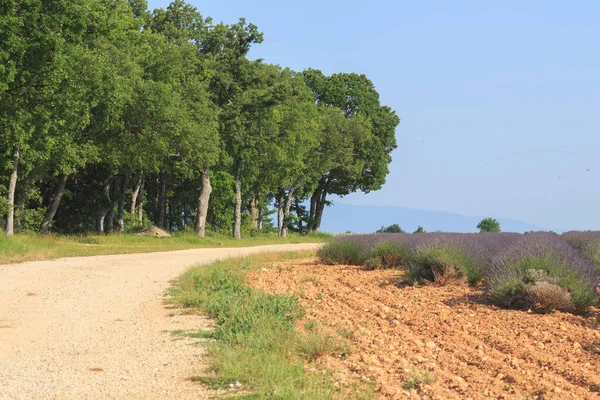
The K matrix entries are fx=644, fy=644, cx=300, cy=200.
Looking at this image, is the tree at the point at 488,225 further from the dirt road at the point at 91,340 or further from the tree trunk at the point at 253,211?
the dirt road at the point at 91,340

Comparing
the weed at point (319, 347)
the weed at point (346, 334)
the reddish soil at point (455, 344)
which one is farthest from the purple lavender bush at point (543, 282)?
the weed at point (319, 347)

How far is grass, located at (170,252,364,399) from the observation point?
6.33 m

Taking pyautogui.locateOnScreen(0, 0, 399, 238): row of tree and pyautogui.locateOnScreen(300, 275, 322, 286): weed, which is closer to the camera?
pyautogui.locateOnScreen(300, 275, 322, 286): weed

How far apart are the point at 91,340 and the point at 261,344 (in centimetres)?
251

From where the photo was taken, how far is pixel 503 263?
41.8 ft

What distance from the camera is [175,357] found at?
771 cm

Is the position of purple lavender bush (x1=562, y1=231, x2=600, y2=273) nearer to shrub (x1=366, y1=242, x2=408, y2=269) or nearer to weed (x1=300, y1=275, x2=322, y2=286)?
shrub (x1=366, y1=242, x2=408, y2=269)

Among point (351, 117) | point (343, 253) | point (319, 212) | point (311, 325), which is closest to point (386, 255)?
point (343, 253)

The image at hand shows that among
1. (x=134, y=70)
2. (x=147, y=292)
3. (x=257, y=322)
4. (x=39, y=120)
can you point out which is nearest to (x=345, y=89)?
(x=134, y=70)

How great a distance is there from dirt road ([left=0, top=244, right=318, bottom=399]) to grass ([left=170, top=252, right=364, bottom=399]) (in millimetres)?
371

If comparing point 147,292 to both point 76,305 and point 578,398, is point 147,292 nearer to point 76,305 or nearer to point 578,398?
point 76,305

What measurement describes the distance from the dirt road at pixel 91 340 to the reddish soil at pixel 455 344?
71.0 inches

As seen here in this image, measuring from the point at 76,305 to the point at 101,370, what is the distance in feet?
16.5

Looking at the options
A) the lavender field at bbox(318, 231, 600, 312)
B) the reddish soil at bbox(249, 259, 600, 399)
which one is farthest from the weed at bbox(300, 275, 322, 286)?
the lavender field at bbox(318, 231, 600, 312)
